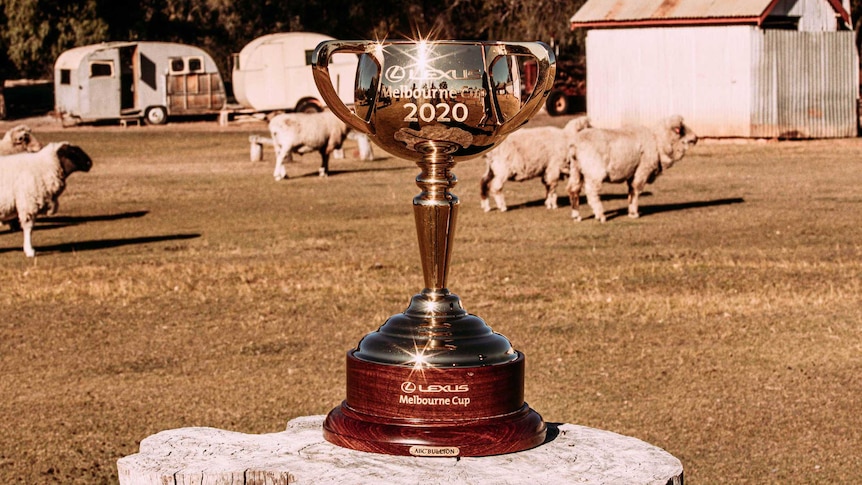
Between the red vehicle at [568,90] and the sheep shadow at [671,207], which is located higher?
the red vehicle at [568,90]

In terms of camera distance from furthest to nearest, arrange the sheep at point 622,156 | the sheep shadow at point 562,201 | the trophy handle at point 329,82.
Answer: the sheep shadow at point 562,201 → the sheep at point 622,156 → the trophy handle at point 329,82

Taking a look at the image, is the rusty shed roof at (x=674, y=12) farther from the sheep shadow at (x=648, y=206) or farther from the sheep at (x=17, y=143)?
the sheep at (x=17, y=143)

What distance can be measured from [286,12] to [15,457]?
45.3m

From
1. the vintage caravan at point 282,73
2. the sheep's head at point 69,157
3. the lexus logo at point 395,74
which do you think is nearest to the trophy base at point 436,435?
the lexus logo at point 395,74

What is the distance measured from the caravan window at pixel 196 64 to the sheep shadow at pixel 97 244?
90.2 ft

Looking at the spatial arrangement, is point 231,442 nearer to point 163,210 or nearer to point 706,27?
point 163,210

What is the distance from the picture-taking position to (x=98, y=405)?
27.6 ft

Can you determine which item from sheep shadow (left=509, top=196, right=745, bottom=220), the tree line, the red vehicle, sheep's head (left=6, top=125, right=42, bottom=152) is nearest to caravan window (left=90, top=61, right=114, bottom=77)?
the tree line

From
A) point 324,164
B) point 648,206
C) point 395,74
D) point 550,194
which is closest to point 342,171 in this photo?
point 324,164

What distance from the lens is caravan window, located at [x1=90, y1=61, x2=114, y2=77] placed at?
139 ft

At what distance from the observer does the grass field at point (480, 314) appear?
25.7 ft

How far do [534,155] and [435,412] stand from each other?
13953 millimetres

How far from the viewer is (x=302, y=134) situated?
2445 cm

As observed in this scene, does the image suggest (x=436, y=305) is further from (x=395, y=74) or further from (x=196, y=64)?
(x=196, y=64)
